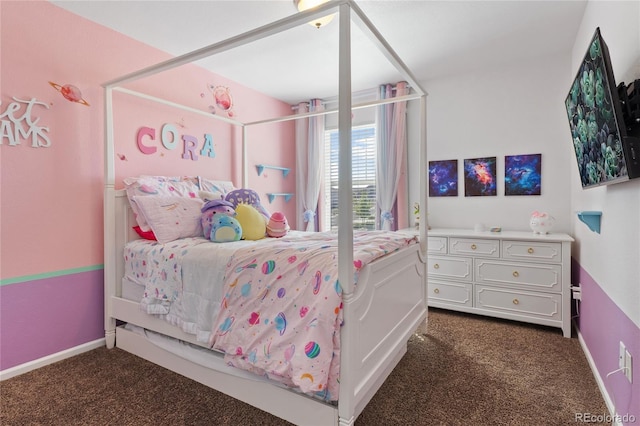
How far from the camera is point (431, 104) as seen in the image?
3.60 metres

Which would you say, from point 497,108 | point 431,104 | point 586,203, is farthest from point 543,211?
point 431,104

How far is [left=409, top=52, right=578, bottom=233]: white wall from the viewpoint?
3033mm

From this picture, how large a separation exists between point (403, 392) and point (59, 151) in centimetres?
265

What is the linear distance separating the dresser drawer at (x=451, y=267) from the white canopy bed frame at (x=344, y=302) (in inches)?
25.6

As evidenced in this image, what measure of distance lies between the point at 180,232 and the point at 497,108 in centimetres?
318

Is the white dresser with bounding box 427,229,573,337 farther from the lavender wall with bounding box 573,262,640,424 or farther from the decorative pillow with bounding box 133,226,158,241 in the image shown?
the decorative pillow with bounding box 133,226,158,241

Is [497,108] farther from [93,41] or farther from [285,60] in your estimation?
[93,41]

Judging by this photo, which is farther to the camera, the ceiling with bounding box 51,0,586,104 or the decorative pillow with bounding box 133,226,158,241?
the decorative pillow with bounding box 133,226,158,241

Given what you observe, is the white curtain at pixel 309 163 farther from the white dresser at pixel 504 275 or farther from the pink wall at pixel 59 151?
the pink wall at pixel 59 151

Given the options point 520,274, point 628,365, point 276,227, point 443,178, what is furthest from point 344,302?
point 443,178

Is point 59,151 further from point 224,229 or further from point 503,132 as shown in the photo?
point 503,132

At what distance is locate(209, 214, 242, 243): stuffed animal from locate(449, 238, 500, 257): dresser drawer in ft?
6.35

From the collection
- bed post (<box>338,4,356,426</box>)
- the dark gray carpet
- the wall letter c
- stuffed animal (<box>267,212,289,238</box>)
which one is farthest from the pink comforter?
the wall letter c

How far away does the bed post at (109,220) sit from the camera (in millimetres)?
2332
